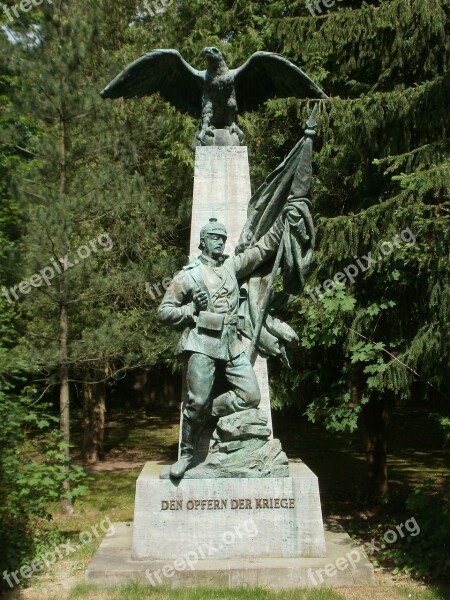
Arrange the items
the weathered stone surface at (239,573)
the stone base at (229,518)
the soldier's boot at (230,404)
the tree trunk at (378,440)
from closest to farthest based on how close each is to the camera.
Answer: the weathered stone surface at (239,573) < the stone base at (229,518) < the soldier's boot at (230,404) < the tree trunk at (378,440)

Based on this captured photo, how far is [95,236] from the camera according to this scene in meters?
10.9

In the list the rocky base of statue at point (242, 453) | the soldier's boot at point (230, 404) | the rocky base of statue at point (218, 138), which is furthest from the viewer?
the rocky base of statue at point (218, 138)

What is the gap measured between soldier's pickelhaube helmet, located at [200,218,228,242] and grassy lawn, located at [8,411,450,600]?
2843mm

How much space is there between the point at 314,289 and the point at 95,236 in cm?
412

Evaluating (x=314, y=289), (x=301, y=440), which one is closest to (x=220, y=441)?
(x=314, y=289)

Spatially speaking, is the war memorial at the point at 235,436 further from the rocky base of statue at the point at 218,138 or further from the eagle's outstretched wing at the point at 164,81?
the eagle's outstretched wing at the point at 164,81

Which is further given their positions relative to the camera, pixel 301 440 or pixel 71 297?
pixel 301 440

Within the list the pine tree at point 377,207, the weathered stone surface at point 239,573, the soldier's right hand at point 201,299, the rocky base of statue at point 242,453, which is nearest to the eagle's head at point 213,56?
the pine tree at point 377,207

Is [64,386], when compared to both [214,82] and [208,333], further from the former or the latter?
[214,82]

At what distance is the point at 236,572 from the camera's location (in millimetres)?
5105

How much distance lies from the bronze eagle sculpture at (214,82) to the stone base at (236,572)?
3.87m

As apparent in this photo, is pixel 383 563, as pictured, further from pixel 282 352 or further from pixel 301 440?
pixel 301 440

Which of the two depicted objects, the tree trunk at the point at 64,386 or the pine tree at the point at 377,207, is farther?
the tree trunk at the point at 64,386

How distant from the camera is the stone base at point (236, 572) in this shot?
510 cm
